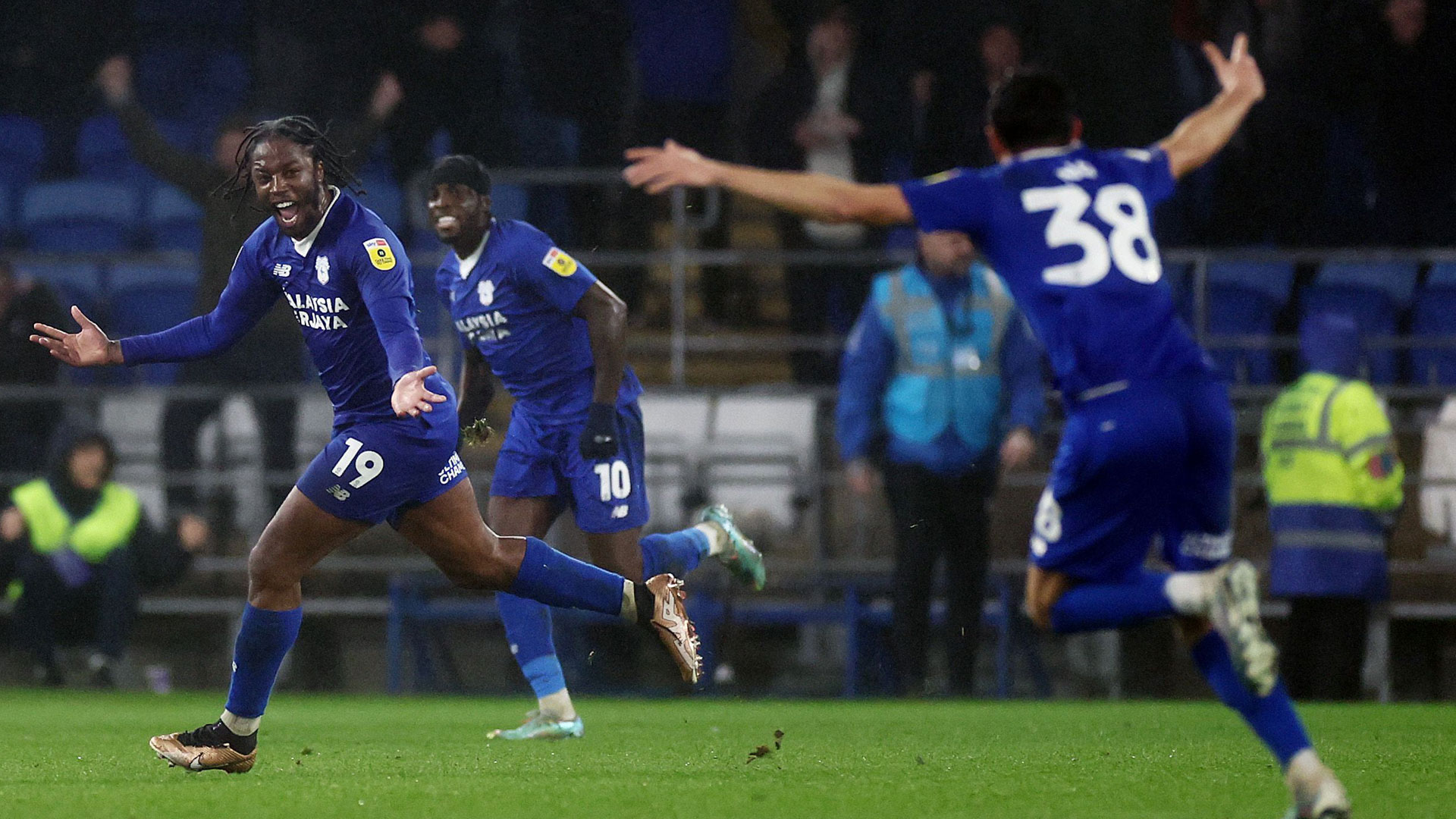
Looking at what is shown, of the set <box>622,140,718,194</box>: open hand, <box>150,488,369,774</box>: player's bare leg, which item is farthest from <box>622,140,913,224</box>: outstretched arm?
<box>150,488,369,774</box>: player's bare leg

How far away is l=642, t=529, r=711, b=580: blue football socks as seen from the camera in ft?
24.9

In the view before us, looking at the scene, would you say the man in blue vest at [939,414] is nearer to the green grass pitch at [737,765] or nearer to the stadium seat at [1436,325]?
the green grass pitch at [737,765]

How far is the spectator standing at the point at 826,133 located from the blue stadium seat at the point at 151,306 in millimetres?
3857

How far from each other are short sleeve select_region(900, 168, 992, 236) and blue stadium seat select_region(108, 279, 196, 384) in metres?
8.98

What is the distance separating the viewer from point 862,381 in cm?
1009

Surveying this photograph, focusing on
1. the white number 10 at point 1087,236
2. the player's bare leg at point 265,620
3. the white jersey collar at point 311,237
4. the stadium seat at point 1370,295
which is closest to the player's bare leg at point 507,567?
the player's bare leg at point 265,620

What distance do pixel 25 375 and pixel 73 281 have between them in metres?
1.01

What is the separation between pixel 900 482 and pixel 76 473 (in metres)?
4.70

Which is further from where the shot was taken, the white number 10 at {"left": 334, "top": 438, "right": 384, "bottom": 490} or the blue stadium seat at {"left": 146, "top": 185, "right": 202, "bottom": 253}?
the blue stadium seat at {"left": 146, "top": 185, "right": 202, "bottom": 253}

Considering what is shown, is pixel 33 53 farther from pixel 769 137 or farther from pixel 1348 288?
pixel 1348 288

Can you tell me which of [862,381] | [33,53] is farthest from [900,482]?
[33,53]

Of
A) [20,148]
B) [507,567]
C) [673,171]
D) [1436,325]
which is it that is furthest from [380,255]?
[20,148]

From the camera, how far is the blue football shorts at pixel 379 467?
568 centimetres

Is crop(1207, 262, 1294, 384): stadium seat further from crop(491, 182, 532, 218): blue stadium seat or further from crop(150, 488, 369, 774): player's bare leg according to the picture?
crop(150, 488, 369, 774): player's bare leg
